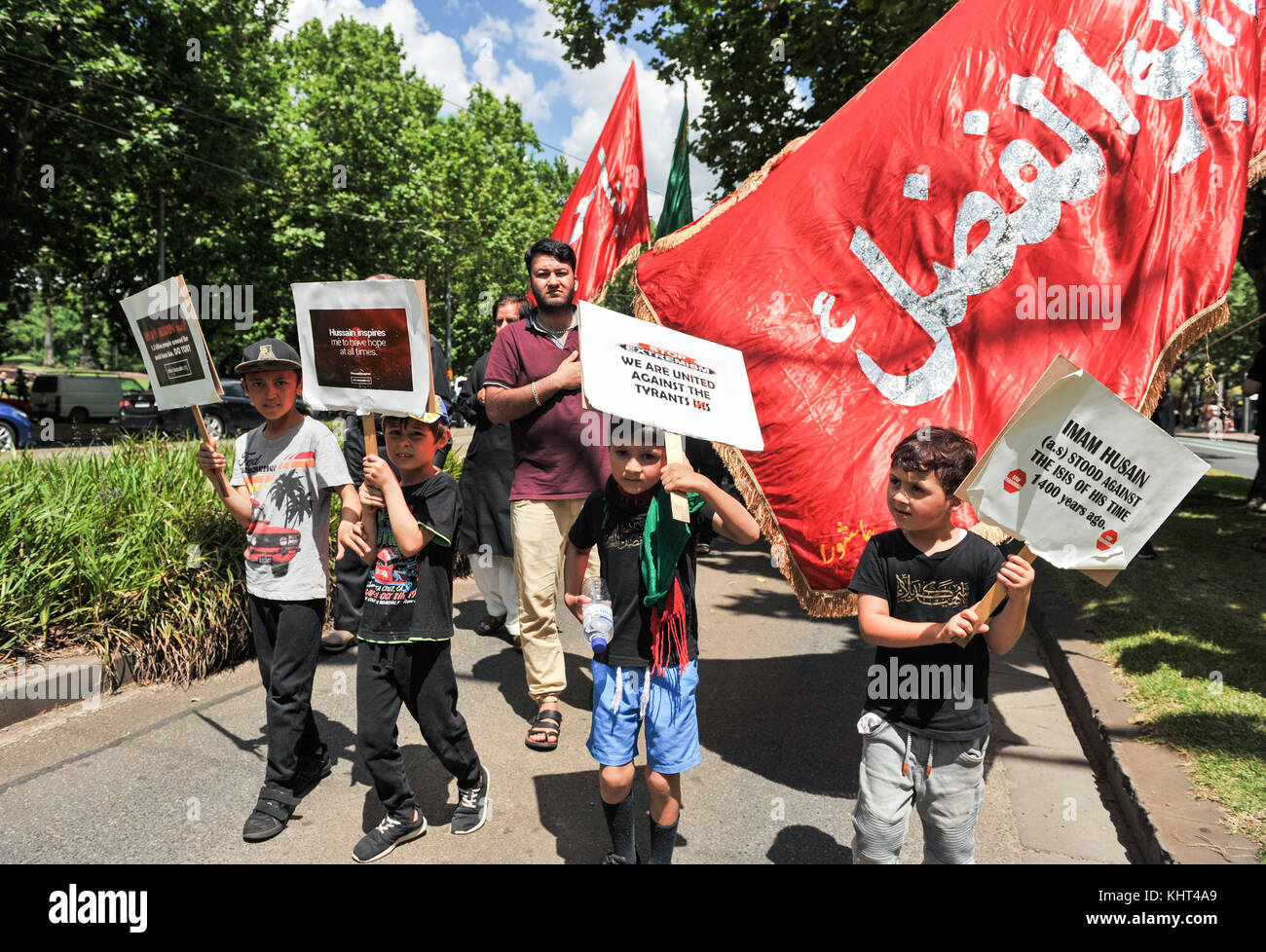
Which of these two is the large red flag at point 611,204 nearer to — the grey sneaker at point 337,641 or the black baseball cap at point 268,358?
the black baseball cap at point 268,358

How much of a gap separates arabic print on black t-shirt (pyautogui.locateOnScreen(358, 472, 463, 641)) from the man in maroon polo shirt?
0.89m

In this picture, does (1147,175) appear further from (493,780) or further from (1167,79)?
(493,780)

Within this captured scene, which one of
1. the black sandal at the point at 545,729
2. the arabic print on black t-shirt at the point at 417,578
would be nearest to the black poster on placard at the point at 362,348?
the arabic print on black t-shirt at the point at 417,578

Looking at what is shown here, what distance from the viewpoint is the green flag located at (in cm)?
654

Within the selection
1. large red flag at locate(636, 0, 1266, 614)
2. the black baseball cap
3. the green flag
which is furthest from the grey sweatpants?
the green flag

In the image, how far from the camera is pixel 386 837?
2908mm

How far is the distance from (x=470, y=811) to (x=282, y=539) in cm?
125

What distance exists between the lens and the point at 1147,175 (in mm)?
3250

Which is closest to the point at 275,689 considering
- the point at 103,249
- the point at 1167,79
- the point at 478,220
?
the point at 1167,79

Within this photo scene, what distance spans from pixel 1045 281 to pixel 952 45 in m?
1.11

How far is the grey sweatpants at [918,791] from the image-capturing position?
7.68 ft

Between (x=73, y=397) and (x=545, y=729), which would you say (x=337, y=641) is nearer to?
(x=545, y=729)

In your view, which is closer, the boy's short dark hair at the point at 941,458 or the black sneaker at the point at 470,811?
the boy's short dark hair at the point at 941,458

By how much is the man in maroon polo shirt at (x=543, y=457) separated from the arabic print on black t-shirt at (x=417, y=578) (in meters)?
0.89
